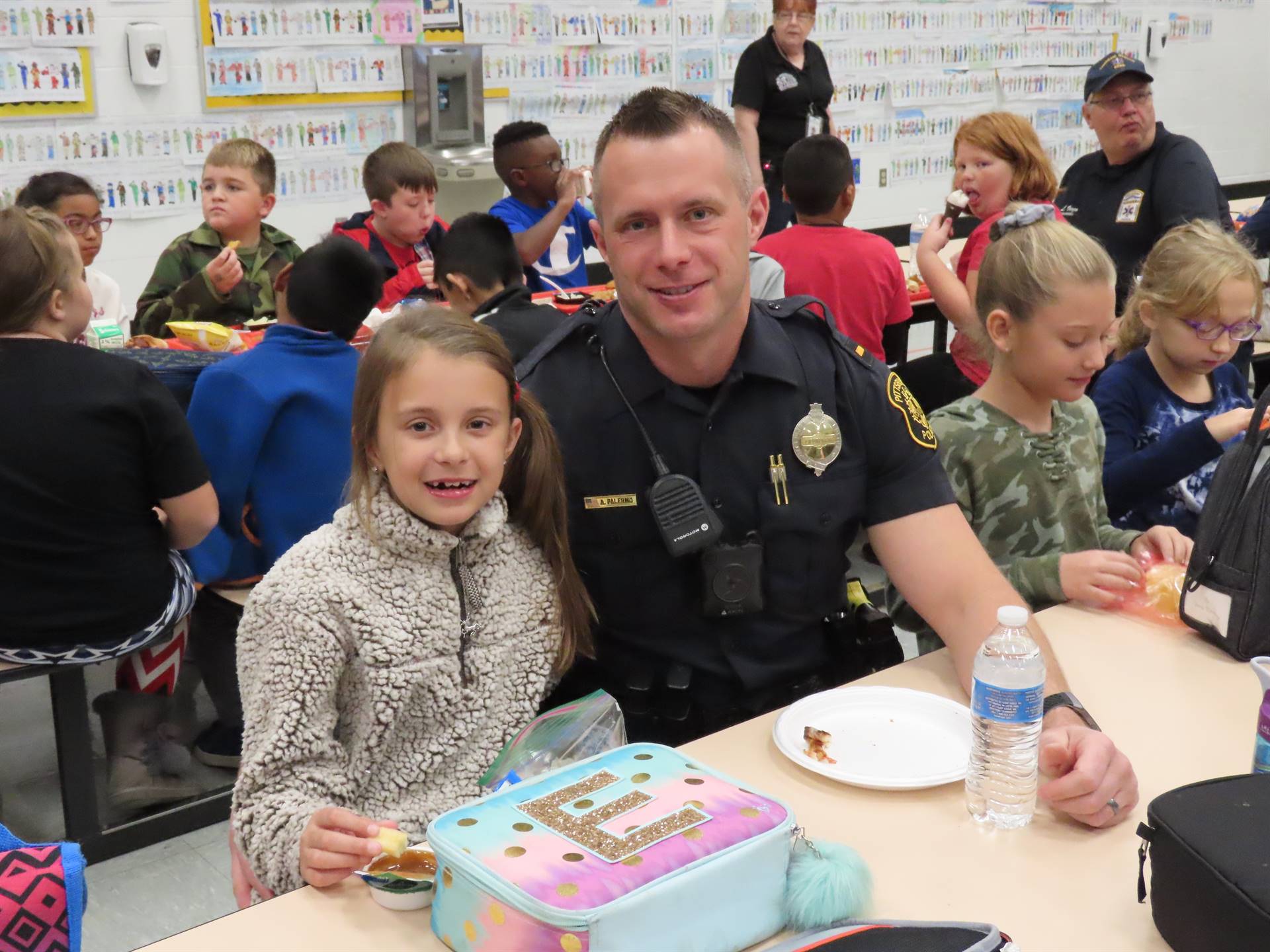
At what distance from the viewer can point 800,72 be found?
21.4 feet

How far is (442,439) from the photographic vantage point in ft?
5.18

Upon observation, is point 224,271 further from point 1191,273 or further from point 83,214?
point 1191,273

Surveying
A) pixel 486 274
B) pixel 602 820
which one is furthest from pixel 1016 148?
pixel 602 820

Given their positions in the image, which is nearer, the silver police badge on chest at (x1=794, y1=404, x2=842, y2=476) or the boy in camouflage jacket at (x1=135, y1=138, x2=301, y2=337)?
the silver police badge on chest at (x1=794, y1=404, x2=842, y2=476)

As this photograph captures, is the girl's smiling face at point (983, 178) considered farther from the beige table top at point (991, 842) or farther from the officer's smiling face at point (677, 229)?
the beige table top at point (991, 842)

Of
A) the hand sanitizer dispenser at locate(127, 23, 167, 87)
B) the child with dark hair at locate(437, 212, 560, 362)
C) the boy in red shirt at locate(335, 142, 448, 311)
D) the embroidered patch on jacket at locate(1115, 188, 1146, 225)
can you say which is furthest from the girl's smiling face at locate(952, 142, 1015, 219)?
the hand sanitizer dispenser at locate(127, 23, 167, 87)

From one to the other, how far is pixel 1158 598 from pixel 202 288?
3280 mm

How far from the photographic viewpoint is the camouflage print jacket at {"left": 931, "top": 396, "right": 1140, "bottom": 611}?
2197 millimetres

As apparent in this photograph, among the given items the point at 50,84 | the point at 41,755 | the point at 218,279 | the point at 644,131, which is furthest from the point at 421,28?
the point at 644,131

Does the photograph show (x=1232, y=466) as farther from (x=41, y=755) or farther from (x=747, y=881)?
(x=41, y=755)

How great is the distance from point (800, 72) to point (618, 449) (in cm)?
516

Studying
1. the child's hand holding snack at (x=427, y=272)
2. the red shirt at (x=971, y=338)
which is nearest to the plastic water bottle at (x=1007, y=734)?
the red shirt at (x=971, y=338)

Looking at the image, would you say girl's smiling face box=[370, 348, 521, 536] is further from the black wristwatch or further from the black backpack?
the black backpack

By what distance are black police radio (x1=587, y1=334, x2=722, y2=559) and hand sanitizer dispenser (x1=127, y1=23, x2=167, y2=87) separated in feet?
14.3
